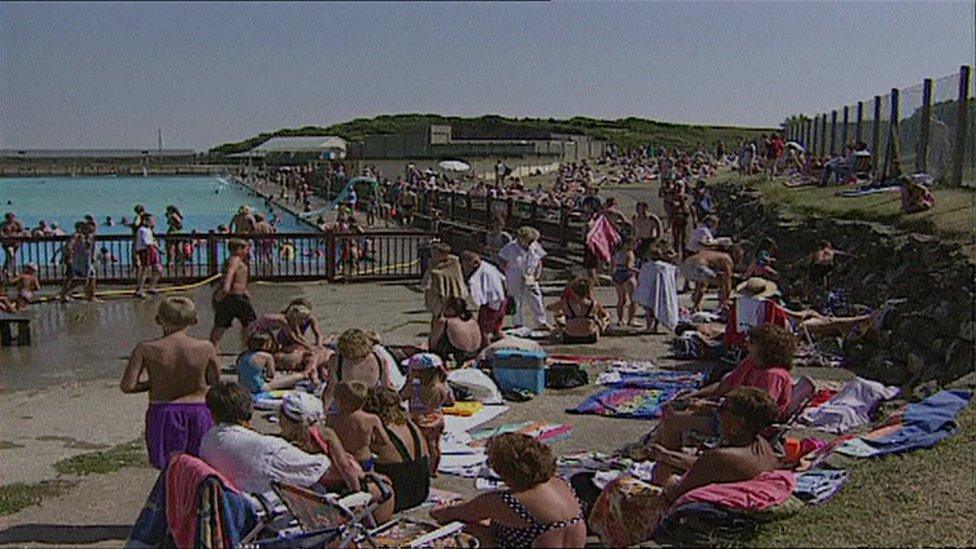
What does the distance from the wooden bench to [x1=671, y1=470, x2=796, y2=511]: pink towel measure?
9634 mm

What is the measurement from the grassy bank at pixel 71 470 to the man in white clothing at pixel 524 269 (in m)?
5.69

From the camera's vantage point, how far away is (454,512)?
4.97 m

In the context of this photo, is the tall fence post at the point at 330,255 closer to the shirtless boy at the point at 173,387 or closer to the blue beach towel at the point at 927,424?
the blue beach towel at the point at 927,424

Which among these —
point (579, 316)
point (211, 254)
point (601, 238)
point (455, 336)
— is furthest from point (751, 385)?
point (211, 254)

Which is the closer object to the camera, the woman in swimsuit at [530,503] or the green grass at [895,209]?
the woman in swimsuit at [530,503]

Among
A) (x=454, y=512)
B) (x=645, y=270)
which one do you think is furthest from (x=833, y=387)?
(x=454, y=512)

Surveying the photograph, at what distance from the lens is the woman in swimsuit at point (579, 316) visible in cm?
1195

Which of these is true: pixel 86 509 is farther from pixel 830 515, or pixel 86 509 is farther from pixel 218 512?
pixel 830 515

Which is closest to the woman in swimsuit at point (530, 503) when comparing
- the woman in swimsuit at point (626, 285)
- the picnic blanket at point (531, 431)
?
the picnic blanket at point (531, 431)

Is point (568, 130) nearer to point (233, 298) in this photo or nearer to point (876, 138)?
point (876, 138)

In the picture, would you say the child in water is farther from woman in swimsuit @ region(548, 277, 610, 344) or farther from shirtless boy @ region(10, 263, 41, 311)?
shirtless boy @ region(10, 263, 41, 311)

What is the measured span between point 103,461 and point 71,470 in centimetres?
25

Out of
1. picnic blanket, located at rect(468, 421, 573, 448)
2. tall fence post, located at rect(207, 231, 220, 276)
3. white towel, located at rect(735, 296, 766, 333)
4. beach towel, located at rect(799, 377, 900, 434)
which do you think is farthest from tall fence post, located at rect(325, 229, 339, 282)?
beach towel, located at rect(799, 377, 900, 434)

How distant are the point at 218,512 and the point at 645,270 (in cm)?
827
